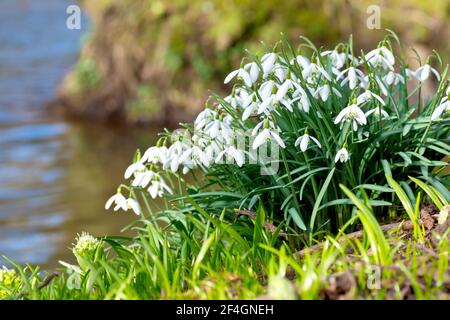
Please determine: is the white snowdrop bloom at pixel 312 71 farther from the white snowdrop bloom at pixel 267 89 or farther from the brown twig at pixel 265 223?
the brown twig at pixel 265 223

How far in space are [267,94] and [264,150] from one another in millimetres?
332

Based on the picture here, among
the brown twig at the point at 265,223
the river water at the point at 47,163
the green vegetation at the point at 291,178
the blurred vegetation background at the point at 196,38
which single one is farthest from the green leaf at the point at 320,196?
the blurred vegetation background at the point at 196,38

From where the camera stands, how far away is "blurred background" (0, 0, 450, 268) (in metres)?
10.5

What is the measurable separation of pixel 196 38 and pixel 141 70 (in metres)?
0.98

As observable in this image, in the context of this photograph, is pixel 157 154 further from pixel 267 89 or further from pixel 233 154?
pixel 267 89

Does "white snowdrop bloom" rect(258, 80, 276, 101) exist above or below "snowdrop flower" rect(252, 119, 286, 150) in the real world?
above

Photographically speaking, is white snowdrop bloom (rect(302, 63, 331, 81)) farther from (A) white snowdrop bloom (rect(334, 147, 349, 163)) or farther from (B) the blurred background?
(B) the blurred background

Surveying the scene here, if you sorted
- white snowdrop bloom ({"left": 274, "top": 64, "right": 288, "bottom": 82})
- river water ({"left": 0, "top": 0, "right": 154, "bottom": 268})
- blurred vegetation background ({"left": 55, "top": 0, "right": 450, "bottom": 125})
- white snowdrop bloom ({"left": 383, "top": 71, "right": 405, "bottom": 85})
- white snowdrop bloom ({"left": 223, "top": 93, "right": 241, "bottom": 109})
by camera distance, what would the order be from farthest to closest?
blurred vegetation background ({"left": 55, "top": 0, "right": 450, "bottom": 125}) → river water ({"left": 0, "top": 0, "right": 154, "bottom": 268}) → white snowdrop bloom ({"left": 383, "top": 71, "right": 405, "bottom": 85}) → white snowdrop bloom ({"left": 223, "top": 93, "right": 241, "bottom": 109}) → white snowdrop bloom ({"left": 274, "top": 64, "right": 288, "bottom": 82})

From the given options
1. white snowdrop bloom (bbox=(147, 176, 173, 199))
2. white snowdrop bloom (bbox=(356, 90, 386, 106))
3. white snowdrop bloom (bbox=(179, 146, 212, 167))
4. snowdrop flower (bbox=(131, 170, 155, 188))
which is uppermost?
white snowdrop bloom (bbox=(356, 90, 386, 106))

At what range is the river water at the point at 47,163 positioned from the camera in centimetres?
827

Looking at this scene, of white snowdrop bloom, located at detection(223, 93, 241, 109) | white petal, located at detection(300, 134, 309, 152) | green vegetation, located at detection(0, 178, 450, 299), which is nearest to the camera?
green vegetation, located at detection(0, 178, 450, 299)

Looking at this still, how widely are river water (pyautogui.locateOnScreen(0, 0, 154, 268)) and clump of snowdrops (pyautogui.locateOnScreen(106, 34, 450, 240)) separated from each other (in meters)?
3.78

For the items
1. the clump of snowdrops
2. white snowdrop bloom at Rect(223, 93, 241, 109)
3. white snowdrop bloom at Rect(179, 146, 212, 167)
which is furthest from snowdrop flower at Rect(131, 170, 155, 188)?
white snowdrop bloom at Rect(223, 93, 241, 109)

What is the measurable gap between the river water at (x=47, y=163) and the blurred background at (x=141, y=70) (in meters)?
0.03
